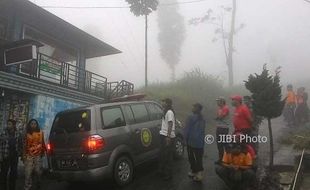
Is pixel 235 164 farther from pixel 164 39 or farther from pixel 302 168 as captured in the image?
pixel 164 39

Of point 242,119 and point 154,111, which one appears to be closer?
point 242,119

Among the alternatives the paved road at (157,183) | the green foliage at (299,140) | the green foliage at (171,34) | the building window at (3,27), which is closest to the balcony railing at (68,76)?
the building window at (3,27)

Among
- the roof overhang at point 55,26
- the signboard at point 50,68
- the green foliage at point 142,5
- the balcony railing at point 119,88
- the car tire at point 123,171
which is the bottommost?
the car tire at point 123,171

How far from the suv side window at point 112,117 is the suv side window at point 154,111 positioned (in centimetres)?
136

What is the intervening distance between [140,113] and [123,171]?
1.81 metres

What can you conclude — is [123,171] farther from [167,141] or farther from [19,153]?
[19,153]

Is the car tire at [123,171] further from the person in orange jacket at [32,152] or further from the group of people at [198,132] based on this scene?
the person in orange jacket at [32,152]

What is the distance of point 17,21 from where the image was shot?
14914 mm

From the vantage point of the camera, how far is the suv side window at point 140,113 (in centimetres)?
998

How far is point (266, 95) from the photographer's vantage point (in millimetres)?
10375

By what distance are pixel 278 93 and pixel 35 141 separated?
6.29 m

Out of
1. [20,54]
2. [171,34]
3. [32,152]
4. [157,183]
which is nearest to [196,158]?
[157,183]

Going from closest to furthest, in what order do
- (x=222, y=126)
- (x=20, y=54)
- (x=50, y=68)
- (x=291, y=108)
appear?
(x=222, y=126) < (x=20, y=54) < (x=50, y=68) < (x=291, y=108)

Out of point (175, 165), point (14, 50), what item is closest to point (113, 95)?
point (14, 50)
